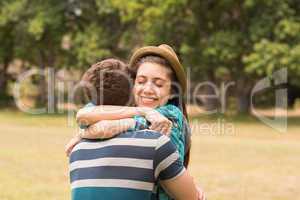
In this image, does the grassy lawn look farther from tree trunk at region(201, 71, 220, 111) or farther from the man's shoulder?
tree trunk at region(201, 71, 220, 111)

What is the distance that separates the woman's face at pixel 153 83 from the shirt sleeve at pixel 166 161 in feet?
1.32

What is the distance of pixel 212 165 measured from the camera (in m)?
11.4

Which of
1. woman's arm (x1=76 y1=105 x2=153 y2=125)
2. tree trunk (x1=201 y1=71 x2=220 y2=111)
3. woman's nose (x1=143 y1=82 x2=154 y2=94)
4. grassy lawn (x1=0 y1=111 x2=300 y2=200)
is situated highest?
woman's nose (x1=143 y1=82 x2=154 y2=94)

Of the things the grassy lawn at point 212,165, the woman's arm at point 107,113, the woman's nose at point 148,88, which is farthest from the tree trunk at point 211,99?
the woman's arm at point 107,113

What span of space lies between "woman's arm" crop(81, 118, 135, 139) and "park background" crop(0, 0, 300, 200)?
4819 millimetres

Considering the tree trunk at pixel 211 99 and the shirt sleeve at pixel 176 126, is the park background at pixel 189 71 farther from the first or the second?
the shirt sleeve at pixel 176 126

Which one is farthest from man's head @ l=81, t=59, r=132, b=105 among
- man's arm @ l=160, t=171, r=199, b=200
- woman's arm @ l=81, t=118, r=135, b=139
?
man's arm @ l=160, t=171, r=199, b=200

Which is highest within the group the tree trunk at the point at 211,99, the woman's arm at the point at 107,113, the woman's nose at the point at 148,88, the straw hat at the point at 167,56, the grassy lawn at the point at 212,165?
the straw hat at the point at 167,56

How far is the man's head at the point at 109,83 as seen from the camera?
2.66 metres

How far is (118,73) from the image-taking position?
2701 millimetres

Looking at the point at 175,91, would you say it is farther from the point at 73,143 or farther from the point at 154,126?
the point at 73,143

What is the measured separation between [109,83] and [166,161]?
42 cm

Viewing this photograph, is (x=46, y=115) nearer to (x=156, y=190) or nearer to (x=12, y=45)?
(x=12, y=45)

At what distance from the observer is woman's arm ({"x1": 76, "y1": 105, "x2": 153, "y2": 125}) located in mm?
2703
